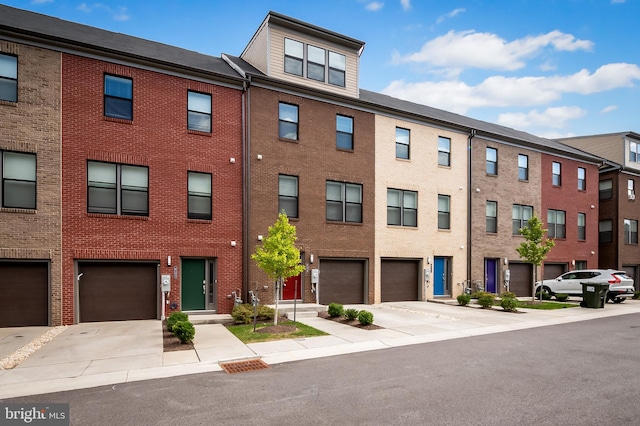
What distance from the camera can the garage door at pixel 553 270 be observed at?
1011 inches

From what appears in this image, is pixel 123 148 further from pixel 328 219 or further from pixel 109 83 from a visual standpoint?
pixel 328 219

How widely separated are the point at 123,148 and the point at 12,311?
621 centimetres

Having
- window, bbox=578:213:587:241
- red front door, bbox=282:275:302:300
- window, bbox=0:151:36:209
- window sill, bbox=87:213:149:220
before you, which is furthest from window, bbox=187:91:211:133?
window, bbox=578:213:587:241

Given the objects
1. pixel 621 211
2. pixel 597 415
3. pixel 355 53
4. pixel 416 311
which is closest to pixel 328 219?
pixel 416 311

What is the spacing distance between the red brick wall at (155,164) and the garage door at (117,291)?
0.45 m

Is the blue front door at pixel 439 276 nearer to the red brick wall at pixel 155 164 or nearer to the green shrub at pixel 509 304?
the green shrub at pixel 509 304

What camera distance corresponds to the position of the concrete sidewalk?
7.68 m

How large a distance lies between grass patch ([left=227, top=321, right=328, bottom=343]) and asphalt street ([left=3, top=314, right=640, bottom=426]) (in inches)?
92.8

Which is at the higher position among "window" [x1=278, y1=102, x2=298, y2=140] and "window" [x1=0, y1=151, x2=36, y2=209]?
"window" [x1=278, y1=102, x2=298, y2=140]

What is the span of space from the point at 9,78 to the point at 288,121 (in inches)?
375

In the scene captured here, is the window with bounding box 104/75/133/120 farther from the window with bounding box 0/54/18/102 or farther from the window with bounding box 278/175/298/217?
the window with bounding box 278/175/298/217

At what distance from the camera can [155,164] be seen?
14.3 metres

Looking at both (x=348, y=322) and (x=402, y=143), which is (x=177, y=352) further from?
(x=402, y=143)

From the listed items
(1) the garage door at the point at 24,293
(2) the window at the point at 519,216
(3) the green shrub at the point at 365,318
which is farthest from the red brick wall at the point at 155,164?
(2) the window at the point at 519,216
